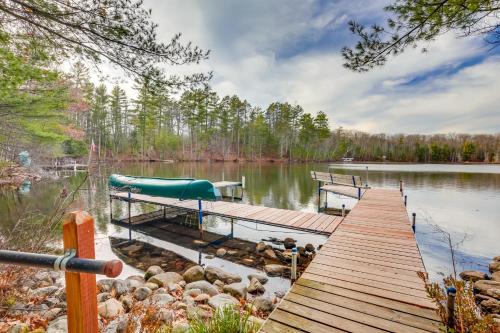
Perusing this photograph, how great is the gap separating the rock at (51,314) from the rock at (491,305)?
24.8 feet

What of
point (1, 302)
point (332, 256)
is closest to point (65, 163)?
point (1, 302)

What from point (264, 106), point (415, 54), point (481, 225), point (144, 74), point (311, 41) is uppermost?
point (264, 106)

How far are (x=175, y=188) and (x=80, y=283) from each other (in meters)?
9.36

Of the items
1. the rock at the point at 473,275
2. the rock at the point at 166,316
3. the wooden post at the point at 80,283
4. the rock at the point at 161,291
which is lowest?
the rock at the point at 473,275

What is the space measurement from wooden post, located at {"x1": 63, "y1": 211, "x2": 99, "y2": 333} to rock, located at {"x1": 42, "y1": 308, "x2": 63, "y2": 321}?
360cm

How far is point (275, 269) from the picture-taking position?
6.45 metres

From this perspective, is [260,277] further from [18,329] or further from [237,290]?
[18,329]

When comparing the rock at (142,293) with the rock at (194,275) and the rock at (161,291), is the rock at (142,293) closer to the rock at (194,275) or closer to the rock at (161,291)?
the rock at (161,291)

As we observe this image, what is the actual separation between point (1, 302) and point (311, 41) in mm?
16269

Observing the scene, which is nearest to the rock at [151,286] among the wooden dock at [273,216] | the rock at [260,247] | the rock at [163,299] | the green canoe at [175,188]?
the rock at [163,299]

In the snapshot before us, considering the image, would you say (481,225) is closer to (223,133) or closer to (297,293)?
(297,293)

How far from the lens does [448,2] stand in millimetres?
3549

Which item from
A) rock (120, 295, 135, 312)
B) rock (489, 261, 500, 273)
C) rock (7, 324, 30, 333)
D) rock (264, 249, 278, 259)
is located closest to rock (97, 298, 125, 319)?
rock (120, 295, 135, 312)

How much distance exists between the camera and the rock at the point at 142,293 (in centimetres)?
469
